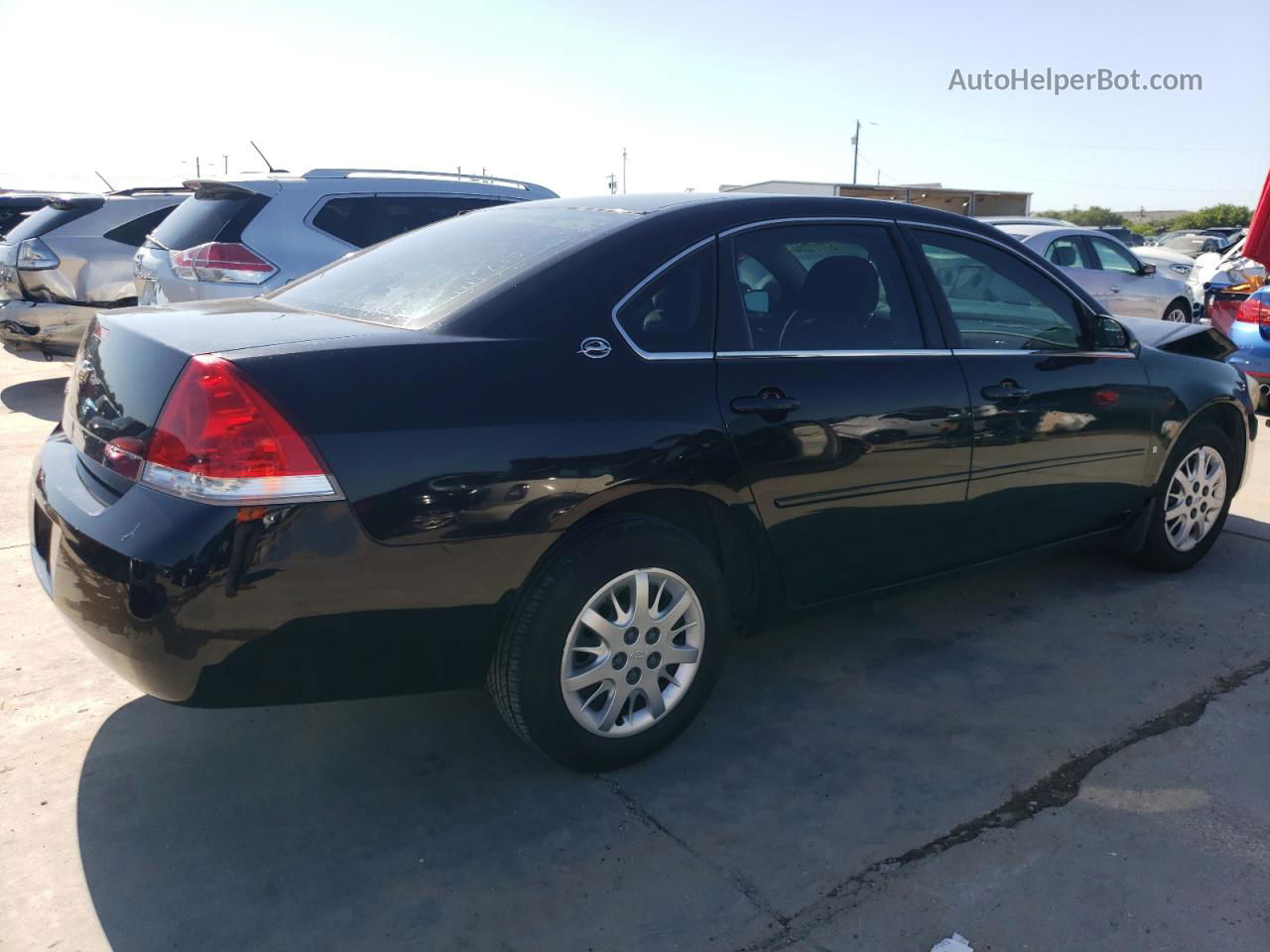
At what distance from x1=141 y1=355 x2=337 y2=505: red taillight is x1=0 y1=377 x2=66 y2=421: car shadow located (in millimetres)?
5903

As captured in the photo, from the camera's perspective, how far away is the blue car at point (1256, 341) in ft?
26.8

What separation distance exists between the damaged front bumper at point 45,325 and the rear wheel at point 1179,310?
36.1 ft

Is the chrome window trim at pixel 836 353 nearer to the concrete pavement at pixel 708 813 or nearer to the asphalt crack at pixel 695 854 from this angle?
the concrete pavement at pixel 708 813

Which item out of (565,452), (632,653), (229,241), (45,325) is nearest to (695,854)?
(632,653)

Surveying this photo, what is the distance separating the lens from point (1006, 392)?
3.80 m

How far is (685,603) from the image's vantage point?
3082 mm

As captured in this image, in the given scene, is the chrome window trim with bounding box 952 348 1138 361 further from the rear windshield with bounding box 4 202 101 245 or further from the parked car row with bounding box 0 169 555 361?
the rear windshield with bounding box 4 202 101 245

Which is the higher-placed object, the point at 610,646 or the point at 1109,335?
the point at 1109,335

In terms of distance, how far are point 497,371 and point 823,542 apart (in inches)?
49.9

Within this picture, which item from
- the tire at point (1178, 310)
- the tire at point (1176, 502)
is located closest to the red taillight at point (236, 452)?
the tire at point (1176, 502)

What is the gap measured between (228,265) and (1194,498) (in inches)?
213

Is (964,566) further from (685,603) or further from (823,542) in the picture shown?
(685,603)

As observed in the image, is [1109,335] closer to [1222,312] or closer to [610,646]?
[610,646]

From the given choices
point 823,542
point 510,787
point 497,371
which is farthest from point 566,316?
point 510,787
